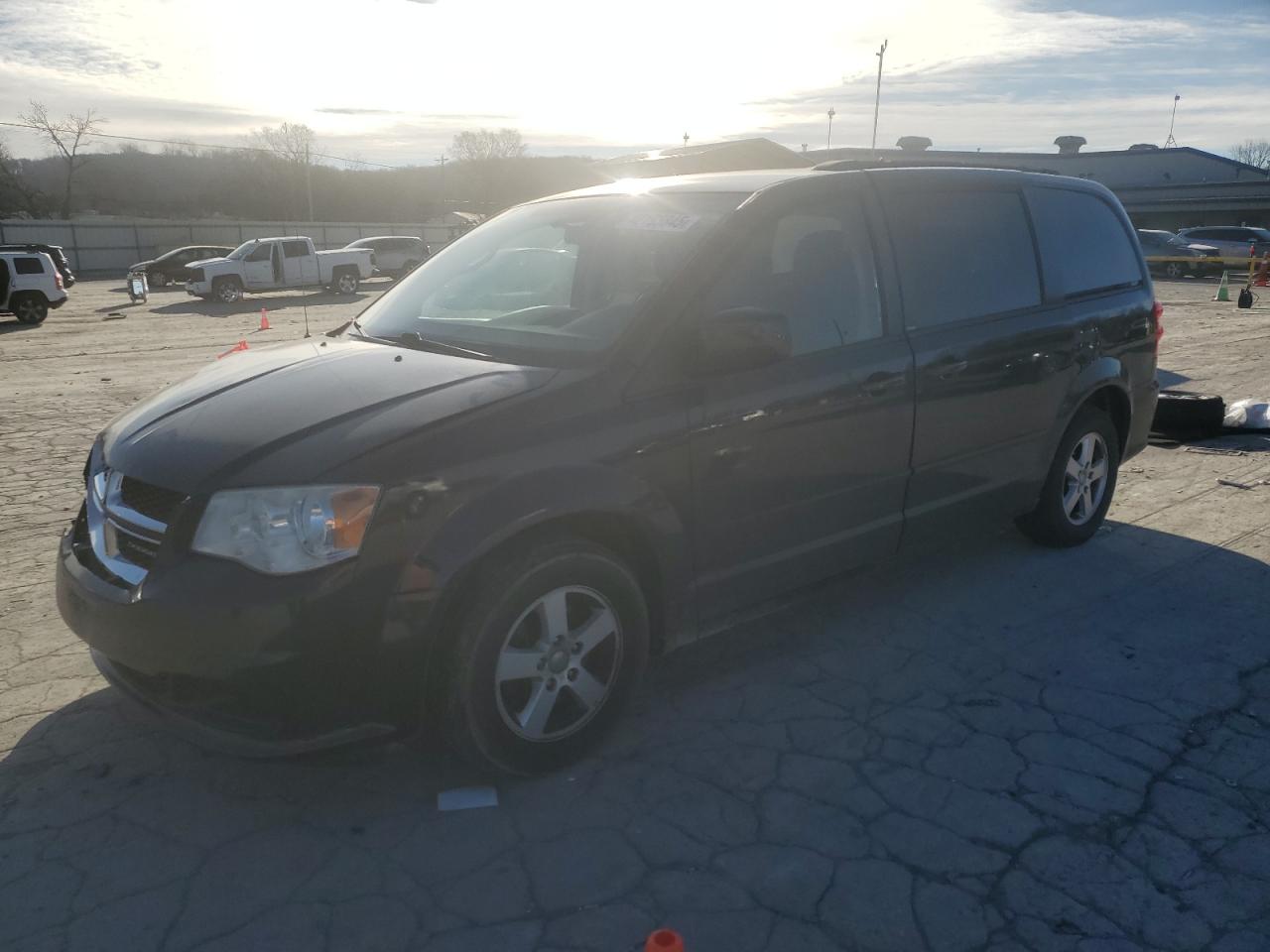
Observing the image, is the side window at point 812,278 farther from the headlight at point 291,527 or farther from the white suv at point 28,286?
the white suv at point 28,286

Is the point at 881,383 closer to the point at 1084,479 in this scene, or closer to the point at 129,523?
the point at 1084,479

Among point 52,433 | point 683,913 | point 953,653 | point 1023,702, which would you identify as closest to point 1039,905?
point 683,913

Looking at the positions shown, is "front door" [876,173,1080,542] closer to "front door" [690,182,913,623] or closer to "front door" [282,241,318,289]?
"front door" [690,182,913,623]

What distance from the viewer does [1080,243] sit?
5.26 m

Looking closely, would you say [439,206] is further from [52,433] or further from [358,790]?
[358,790]

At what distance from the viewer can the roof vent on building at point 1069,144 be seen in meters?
62.3

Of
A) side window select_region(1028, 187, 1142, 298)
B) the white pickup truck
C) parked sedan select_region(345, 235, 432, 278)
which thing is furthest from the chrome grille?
parked sedan select_region(345, 235, 432, 278)

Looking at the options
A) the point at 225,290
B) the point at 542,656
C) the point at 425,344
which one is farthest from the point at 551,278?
the point at 225,290

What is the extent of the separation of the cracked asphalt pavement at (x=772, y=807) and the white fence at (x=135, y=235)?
137 ft

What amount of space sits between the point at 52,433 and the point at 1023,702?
799 centimetres

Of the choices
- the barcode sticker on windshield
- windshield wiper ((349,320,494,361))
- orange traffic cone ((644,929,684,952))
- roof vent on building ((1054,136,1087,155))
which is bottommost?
orange traffic cone ((644,929,684,952))

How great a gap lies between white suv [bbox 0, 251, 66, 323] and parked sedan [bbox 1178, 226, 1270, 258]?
36079 millimetres

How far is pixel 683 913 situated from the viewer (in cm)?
263

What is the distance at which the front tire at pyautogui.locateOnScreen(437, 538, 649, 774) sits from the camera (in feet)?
9.70
